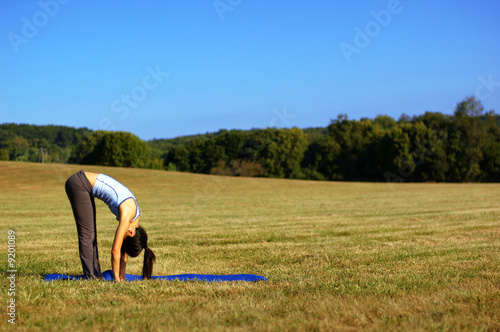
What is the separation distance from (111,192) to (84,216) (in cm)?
49

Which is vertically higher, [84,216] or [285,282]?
[84,216]

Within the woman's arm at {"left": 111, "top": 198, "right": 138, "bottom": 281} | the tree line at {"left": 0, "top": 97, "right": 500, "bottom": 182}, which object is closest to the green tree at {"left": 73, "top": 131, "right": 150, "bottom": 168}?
the tree line at {"left": 0, "top": 97, "right": 500, "bottom": 182}

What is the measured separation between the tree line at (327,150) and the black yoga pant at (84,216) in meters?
46.4

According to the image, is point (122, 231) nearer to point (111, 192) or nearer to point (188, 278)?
point (111, 192)

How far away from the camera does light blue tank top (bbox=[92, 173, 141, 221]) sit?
5340mm

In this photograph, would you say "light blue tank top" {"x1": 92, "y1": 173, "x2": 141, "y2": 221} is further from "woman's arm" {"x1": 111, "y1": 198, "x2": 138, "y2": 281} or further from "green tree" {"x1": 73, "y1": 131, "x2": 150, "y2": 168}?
"green tree" {"x1": 73, "y1": 131, "x2": 150, "y2": 168}

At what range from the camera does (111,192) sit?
5391mm

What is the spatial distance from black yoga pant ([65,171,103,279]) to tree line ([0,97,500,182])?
152 ft

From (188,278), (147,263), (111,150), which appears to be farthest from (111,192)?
(111,150)

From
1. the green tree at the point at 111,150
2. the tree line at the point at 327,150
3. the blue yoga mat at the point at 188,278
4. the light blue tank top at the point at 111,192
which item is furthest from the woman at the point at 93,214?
the green tree at the point at 111,150

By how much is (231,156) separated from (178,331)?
2907 inches

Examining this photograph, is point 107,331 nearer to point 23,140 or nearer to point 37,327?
point 37,327

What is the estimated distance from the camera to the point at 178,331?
139 inches

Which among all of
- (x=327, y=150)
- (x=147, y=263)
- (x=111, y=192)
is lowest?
(x=147, y=263)
